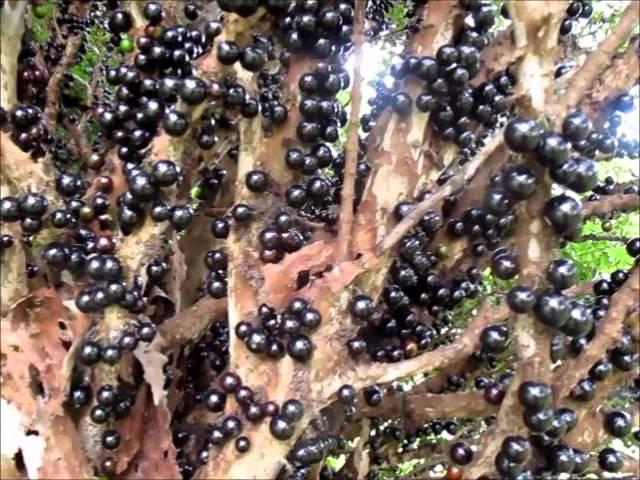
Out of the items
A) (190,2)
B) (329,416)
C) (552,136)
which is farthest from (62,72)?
(552,136)

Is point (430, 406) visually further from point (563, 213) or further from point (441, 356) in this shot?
point (563, 213)

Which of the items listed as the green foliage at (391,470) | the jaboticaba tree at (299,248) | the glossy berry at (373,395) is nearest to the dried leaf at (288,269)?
the jaboticaba tree at (299,248)

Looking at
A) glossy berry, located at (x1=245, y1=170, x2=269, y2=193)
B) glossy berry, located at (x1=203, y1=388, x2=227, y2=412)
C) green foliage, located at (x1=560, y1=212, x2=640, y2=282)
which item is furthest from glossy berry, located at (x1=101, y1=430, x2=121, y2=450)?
green foliage, located at (x1=560, y1=212, x2=640, y2=282)

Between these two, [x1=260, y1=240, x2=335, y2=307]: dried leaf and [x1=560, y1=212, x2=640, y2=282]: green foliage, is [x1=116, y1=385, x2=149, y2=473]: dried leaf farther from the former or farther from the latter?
[x1=560, y1=212, x2=640, y2=282]: green foliage

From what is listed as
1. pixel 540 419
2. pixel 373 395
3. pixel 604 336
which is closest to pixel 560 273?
pixel 604 336

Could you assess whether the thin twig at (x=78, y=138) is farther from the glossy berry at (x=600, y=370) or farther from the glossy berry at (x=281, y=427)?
the glossy berry at (x=600, y=370)

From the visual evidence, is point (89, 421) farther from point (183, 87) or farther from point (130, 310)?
point (183, 87)

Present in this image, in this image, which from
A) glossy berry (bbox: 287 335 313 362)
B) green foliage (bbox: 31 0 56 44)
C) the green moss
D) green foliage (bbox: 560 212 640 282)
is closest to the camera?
glossy berry (bbox: 287 335 313 362)
